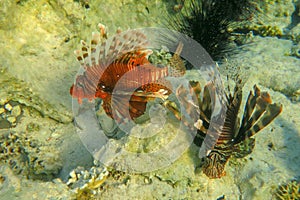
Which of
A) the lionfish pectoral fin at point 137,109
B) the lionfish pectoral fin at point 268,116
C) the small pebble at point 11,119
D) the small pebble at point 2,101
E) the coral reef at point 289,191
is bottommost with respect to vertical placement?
the coral reef at point 289,191

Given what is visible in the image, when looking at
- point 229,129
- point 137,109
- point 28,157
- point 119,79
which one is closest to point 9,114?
point 28,157

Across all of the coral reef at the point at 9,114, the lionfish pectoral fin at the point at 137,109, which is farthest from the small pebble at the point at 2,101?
the lionfish pectoral fin at the point at 137,109

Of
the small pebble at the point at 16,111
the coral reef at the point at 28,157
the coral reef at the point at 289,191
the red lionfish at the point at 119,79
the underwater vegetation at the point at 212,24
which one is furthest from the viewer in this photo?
the underwater vegetation at the point at 212,24

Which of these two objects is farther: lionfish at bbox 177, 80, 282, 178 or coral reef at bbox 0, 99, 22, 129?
coral reef at bbox 0, 99, 22, 129

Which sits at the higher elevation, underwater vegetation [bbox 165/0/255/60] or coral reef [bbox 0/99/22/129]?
underwater vegetation [bbox 165/0/255/60]

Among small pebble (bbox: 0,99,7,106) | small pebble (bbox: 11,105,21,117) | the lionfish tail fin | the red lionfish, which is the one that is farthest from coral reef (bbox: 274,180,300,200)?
small pebble (bbox: 0,99,7,106)

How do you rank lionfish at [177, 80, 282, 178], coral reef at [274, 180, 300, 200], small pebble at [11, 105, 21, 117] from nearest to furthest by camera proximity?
lionfish at [177, 80, 282, 178]
coral reef at [274, 180, 300, 200]
small pebble at [11, 105, 21, 117]

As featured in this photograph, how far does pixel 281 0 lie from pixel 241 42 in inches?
73.0

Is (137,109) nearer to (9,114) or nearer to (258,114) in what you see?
(258,114)

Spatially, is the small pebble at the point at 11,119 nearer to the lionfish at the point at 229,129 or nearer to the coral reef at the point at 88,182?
the coral reef at the point at 88,182

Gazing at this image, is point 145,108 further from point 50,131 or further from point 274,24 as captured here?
point 274,24

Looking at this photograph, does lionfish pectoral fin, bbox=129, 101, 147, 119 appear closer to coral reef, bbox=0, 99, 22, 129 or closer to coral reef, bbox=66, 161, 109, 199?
coral reef, bbox=66, 161, 109, 199

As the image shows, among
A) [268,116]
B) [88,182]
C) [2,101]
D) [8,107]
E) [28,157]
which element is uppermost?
[2,101]

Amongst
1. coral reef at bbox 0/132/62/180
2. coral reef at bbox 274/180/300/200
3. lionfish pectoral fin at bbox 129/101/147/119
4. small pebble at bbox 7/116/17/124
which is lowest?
coral reef at bbox 274/180/300/200
